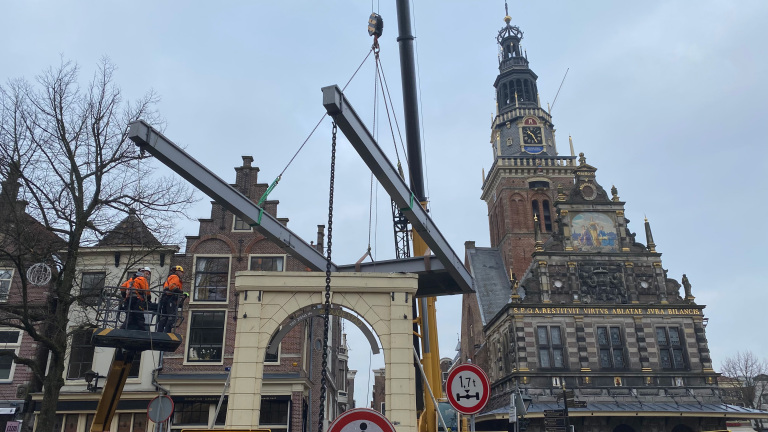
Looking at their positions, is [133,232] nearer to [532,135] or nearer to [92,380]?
[92,380]

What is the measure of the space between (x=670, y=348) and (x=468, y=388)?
28.6 meters

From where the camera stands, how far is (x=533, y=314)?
33469mm

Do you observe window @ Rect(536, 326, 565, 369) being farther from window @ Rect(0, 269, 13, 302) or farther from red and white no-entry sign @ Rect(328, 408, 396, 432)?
red and white no-entry sign @ Rect(328, 408, 396, 432)

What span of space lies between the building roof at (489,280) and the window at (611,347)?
8.89 meters

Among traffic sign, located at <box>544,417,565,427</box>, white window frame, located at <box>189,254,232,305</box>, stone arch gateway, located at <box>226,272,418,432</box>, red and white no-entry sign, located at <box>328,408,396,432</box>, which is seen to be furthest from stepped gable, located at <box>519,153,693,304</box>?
red and white no-entry sign, located at <box>328,408,396,432</box>

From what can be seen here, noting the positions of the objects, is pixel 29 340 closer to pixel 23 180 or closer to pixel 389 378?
pixel 23 180

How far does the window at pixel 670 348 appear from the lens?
32.8m

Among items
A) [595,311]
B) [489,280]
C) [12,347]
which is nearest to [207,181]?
[12,347]

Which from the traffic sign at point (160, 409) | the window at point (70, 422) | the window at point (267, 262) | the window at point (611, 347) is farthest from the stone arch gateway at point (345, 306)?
the window at point (611, 347)

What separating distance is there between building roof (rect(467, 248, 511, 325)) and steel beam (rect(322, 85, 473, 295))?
28.2 m

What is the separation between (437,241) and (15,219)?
1231cm

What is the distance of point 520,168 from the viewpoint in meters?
50.5

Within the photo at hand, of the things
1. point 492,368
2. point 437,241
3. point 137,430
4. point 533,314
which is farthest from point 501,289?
point 437,241

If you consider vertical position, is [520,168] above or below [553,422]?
above
